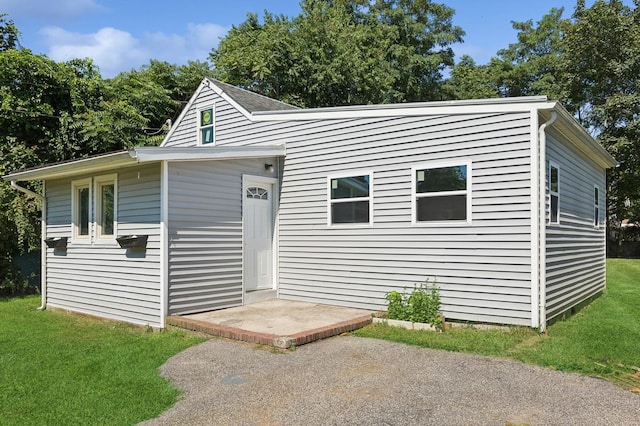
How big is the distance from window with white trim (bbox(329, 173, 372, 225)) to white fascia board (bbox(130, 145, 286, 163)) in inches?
53.6

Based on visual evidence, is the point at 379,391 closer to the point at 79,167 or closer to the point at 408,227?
the point at 408,227

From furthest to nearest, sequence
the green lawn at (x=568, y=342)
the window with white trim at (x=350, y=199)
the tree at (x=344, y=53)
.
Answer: the tree at (x=344, y=53) < the window with white trim at (x=350, y=199) < the green lawn at (x=568, y=342)

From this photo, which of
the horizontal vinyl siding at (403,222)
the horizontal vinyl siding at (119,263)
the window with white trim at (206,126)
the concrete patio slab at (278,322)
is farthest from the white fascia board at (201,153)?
the window with white trim at (206,126)

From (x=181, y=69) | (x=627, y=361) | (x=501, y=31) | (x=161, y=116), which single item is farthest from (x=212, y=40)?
(x=627, y=361)

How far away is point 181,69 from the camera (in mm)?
21656

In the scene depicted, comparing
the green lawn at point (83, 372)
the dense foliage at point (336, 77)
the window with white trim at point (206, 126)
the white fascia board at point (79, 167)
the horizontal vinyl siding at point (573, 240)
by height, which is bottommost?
the green lawn at point (83, 372)

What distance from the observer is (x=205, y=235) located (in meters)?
7.76

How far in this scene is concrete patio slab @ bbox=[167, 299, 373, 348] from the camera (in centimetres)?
598

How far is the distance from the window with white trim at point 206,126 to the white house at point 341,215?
1699mm

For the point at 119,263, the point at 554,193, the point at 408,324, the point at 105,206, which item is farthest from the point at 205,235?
the point at 554,193

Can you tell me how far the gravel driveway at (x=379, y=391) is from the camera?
3.74 meters

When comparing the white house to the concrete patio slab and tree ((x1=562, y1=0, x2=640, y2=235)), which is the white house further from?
tree ((x1=562, y1=0, x2=640, y2=235))

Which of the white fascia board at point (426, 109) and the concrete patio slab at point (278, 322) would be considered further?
the white fascia board at point (426, 109)

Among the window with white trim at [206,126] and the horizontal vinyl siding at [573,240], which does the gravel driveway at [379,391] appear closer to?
the horizontal vinyl siding at [573,240]
